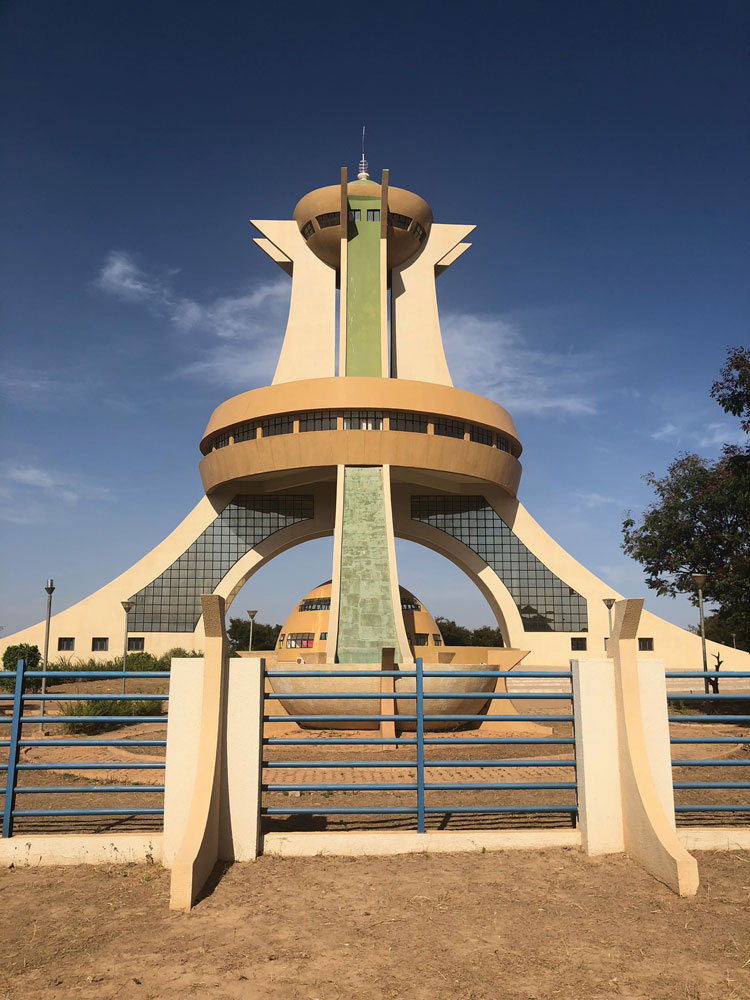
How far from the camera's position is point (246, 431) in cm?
3116

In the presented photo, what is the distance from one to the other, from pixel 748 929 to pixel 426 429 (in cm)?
2523

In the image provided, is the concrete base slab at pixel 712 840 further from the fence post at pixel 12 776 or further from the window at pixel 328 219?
the window at pixel 328 219

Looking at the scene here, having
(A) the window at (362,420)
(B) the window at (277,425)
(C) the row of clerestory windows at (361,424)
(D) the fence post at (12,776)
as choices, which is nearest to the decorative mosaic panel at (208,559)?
(C) the row of clerestory windows at (361,424)

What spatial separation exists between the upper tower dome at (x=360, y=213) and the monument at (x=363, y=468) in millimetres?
67

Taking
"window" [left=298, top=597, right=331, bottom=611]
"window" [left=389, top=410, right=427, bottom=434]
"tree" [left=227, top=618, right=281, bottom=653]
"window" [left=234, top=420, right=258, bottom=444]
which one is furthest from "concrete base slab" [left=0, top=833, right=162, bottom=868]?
"tree" [left=227, top=618, right=281, bottom=653]

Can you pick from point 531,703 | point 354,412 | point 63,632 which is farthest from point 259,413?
point 531,703

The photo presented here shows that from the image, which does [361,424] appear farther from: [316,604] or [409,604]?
[316,604]

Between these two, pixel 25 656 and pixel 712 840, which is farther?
pixel 25 656

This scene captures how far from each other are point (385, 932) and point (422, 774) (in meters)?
1.90

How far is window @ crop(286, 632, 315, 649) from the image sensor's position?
3151cm

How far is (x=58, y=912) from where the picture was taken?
5.60 meters

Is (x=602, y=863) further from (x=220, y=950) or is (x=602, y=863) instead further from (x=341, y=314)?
(x=341, y=314)

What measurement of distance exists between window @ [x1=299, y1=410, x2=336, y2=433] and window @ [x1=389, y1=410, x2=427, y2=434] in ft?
7.72

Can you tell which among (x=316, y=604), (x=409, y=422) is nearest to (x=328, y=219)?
(x=409, y=422)
